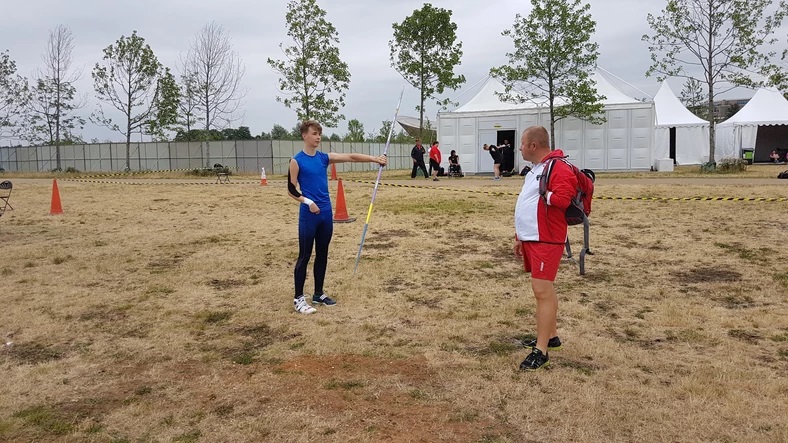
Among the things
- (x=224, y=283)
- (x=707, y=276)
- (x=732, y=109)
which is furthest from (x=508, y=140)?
(x=732, y=109)

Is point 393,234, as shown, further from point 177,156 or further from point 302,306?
point 177,156

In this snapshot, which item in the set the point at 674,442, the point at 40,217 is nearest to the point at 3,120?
the point at 40,217

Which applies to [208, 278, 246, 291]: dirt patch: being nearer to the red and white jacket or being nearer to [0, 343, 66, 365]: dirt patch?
[0, 343, 66, 365]: dirt patch

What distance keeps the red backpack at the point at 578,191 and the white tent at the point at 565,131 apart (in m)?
23.1

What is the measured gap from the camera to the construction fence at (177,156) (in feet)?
123

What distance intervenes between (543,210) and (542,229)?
0.13m

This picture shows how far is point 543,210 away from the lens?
386 cm

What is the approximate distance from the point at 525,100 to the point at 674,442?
25.4 m

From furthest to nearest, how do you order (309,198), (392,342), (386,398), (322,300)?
(322,300)
(309,198)
(392,342)
(386,398)

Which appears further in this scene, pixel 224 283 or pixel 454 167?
pixel 454 167

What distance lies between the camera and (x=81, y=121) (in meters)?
42.9

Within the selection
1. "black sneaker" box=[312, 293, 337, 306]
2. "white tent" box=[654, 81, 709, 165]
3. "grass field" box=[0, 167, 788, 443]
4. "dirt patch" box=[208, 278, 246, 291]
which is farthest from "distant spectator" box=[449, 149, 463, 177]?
Answer: "black sneaker" box=[312, 293, 337, 306]

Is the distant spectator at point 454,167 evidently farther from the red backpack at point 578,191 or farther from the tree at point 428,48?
the red backpack at point 578,191

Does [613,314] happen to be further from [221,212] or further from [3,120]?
[3,120]
